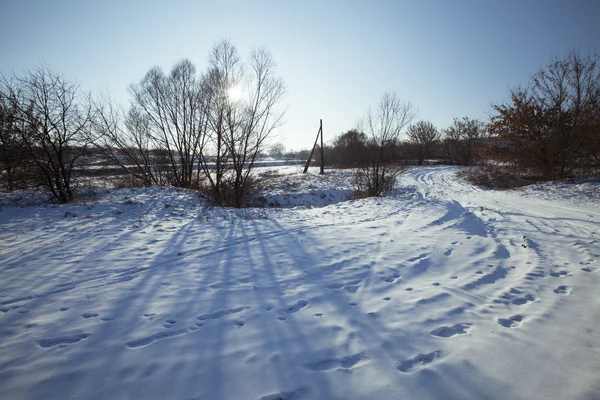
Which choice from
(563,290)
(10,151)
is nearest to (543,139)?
(563,290)

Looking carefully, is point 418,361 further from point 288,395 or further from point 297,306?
point 297,306

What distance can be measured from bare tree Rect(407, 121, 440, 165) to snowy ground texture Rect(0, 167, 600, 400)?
4022cm

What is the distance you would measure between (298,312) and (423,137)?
46.7m

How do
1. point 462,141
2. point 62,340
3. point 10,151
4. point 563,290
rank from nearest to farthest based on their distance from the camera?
1. point 62,340
2. point 563,290
3. point 10,151
4. point 462,141

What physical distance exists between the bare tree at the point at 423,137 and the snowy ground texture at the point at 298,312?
132ft

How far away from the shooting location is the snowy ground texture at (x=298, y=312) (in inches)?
82.0

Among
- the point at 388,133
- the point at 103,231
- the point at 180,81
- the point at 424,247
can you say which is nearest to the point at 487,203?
the point at 388,133

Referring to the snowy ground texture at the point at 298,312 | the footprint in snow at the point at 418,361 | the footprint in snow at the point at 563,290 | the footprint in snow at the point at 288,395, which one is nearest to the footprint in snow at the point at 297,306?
the snowy ground texture at the point at 298,312

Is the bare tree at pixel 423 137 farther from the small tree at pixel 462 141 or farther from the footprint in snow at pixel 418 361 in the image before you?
the footprint in snow at pixel 418 361

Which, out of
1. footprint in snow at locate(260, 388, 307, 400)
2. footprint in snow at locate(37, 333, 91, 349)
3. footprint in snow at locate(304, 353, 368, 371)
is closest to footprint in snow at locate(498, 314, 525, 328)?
footprint in snow at locate(304, 353, 368, 371)

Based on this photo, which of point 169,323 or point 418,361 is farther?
point 169,323

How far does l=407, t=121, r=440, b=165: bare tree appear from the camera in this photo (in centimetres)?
4181

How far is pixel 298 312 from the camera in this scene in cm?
307

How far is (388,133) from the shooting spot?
462 inches
